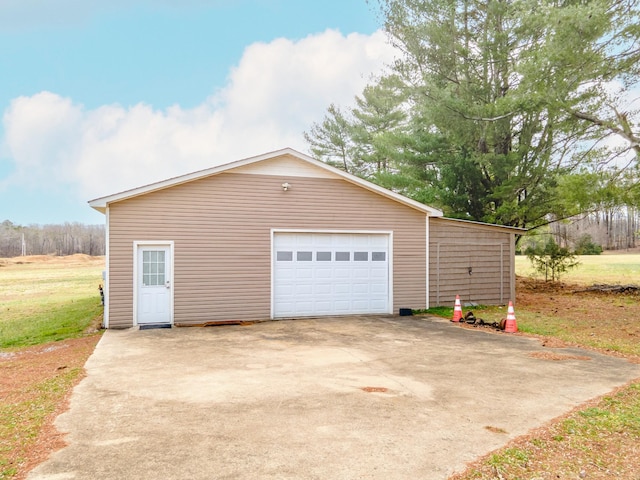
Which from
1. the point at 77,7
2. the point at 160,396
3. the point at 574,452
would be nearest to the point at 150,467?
the point at 160,396

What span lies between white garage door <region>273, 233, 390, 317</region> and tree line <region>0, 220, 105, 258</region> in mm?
54904

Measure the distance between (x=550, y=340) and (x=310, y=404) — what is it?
5.99 meters

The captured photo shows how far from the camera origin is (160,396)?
495 centimetres

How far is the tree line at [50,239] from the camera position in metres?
53.9

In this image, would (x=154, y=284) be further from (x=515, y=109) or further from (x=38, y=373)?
(x=515, y=109)

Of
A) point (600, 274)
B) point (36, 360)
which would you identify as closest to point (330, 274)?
point (36, 360)

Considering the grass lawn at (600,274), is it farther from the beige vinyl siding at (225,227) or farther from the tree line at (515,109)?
the beige vinyl siding at (225,227)

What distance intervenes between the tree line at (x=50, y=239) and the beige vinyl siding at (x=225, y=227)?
178ft

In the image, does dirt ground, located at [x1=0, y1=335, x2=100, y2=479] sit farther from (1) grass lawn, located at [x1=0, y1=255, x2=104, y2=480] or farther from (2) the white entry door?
(2) the white entry door

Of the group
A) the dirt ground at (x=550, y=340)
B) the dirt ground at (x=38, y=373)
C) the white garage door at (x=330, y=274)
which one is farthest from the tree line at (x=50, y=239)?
the dirt ground at (x=550, y=340)

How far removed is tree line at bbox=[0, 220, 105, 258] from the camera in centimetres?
5388

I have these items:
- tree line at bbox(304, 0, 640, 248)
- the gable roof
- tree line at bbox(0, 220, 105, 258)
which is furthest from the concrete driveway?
tree line at bbox(0, 220, 105, 258)

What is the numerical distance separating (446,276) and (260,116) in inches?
802

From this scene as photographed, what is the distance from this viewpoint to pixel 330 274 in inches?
458
